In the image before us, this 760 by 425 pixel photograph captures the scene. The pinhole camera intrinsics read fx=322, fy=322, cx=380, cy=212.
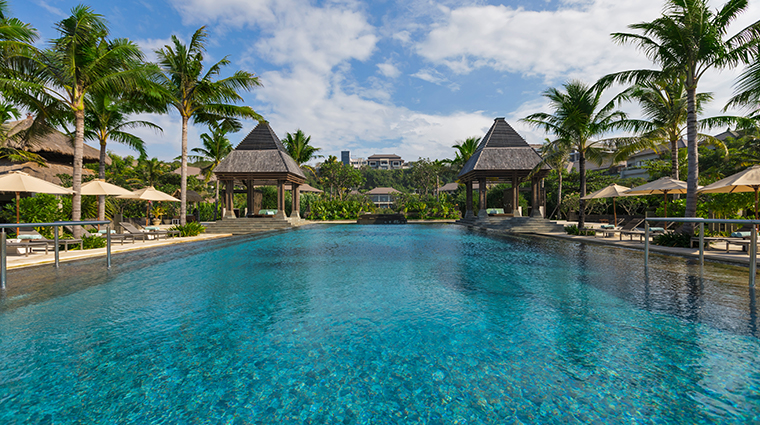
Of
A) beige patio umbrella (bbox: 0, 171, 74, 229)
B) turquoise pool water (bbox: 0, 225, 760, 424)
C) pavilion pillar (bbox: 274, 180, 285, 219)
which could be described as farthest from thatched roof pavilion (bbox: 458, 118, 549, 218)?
beige patio umbrella (bbox: 0, 171, 74, 229)

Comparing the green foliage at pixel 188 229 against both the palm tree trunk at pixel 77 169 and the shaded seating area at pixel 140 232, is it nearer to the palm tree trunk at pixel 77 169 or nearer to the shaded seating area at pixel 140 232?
the shaded seating area at pixel 140 232

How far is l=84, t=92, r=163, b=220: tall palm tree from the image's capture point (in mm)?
14328

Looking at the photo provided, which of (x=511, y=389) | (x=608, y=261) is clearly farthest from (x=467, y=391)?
(x=608, y=261)

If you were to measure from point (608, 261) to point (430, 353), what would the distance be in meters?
7.44

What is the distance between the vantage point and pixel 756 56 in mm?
9977

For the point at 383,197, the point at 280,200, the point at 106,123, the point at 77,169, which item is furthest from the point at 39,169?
the point at 383,197

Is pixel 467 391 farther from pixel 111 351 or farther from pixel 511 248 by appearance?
pixel 511 248

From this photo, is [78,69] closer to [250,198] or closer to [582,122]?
[250,198]

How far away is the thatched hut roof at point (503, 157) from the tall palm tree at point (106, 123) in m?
19.4

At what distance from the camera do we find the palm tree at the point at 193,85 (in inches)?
620


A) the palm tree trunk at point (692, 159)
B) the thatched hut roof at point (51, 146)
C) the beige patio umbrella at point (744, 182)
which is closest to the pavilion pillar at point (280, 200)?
the thatched hut roof at point (51, 146)

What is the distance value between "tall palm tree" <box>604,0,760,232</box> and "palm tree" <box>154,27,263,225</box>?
1708cm

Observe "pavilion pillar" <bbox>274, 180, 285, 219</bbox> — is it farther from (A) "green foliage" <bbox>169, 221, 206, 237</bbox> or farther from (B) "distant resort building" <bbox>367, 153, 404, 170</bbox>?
(B) "distant resort building" <bbox>367, 153, 404, 170</bbox>

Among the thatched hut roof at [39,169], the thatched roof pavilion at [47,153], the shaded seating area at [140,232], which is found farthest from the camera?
the thatched roof pavilion at [47,153]
